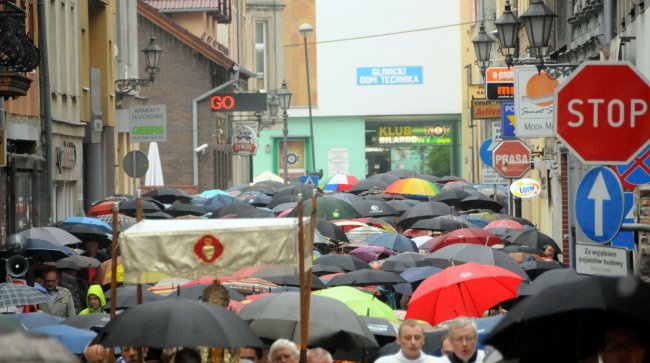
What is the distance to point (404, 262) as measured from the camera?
19797mm

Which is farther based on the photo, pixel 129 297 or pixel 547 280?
pixel 129 297

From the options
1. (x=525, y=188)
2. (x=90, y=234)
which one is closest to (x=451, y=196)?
Answer: (x=525, y=188)

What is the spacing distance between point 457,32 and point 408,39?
271 cm

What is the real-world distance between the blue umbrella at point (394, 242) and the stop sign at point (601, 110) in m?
12.0

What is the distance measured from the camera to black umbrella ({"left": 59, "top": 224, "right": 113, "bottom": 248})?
2417 centimetres

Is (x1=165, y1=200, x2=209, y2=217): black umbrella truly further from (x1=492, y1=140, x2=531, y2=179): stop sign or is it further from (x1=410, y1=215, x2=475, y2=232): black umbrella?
(x1=492, y1=140, x2=531, y2=179): stop sign

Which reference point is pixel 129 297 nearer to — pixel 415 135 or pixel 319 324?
pixel 319 324

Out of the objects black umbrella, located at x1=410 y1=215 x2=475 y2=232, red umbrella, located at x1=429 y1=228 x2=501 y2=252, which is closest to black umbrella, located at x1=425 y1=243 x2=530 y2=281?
red umbrella, located at x1=429 y1=228 x2=501 y2=252

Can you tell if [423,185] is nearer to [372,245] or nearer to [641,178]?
[372,245]

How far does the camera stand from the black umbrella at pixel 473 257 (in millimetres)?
18453

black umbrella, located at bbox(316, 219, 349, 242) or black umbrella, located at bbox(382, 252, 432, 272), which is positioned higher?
black umbrella, located at bbox(316, 219, 349, 242)

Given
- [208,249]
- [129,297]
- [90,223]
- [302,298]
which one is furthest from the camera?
[90,223]

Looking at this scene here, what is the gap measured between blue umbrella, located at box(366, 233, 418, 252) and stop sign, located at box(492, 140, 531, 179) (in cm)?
513

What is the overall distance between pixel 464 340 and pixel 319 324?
2.10 m
